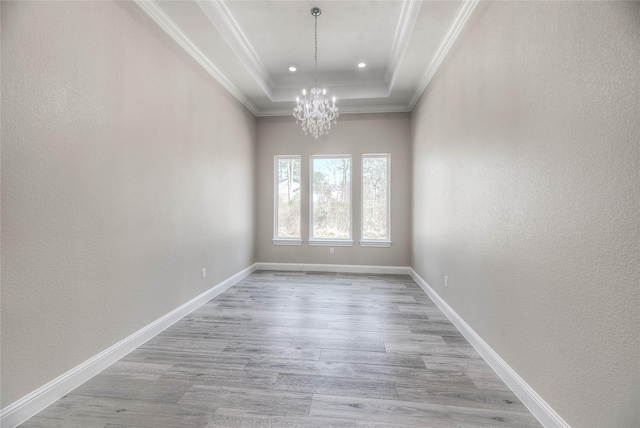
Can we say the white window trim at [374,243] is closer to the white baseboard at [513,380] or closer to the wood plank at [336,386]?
the white baseboard at [513,380]

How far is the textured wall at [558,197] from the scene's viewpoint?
111cm

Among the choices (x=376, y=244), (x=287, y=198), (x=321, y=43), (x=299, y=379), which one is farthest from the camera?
(x=287, y=198)

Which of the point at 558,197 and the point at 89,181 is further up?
the point at 89,181

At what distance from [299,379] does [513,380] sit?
4.80 ft

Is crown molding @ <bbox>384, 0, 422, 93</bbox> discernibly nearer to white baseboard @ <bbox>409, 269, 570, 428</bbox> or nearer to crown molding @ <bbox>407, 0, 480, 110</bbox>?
crown molding @ <bbox>407, 0, 480, 110</bbox>

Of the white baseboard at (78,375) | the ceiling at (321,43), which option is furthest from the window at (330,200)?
the white baseboard at (78,375)

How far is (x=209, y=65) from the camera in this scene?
3465mm

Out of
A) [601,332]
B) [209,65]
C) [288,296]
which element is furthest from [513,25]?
[288,296]

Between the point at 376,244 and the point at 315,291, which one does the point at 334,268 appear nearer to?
the point at 376,244

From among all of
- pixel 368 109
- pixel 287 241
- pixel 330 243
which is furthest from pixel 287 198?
pixel 368 109

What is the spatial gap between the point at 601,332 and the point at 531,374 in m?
0.65

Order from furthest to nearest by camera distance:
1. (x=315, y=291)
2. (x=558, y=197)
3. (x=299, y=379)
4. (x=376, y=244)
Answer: (x=376, y=244) → (x=315, y=291) → (x=299, y=379) → (x=558, y=197)

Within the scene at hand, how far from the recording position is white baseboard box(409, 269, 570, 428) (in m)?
1.49

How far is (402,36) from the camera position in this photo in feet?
10.4
